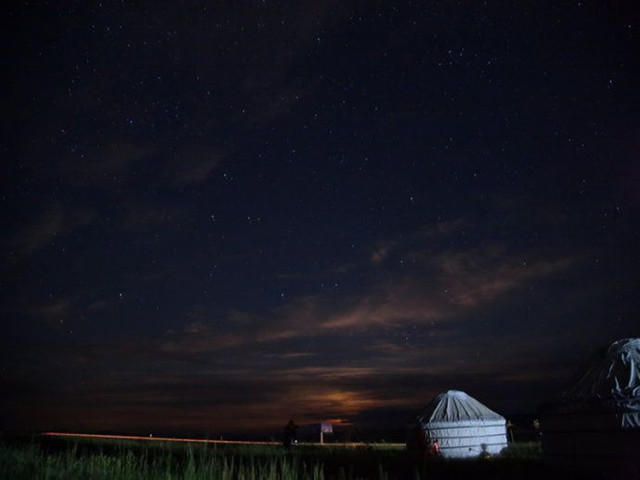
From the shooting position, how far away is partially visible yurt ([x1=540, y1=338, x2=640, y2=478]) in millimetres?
11031

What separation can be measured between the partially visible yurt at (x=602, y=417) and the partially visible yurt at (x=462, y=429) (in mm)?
7070

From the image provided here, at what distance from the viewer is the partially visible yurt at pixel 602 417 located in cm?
1103

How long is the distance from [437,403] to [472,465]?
230 inches

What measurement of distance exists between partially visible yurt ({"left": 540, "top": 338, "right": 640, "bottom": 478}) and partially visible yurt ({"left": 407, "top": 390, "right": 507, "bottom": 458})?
278 inches

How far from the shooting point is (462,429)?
2016 centimetres

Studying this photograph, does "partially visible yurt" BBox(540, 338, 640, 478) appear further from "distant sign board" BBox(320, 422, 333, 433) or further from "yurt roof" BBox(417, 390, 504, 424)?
"distant sign board" BBox(320, 422, 333, 433)

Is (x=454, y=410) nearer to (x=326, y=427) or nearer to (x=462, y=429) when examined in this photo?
(x=462, y=429)

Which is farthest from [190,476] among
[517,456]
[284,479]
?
[517,456]

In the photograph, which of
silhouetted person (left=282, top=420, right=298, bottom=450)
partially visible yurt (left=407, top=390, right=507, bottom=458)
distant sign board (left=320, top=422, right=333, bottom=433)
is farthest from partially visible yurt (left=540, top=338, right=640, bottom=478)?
distant sign board (left=320, top=422, right=333, bottom=433)

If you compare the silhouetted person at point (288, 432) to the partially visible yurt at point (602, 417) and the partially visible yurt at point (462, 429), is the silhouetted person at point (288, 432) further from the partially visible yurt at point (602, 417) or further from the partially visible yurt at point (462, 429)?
the partially visible yurt at point (602, 417)

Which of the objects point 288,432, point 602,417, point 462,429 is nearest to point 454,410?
point 462,429

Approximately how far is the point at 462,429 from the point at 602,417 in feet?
30.5

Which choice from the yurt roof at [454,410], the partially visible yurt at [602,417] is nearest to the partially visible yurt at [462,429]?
the yurt roof at [454,410]

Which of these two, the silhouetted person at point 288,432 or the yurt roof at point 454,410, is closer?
the yurt roof at point 454,410
